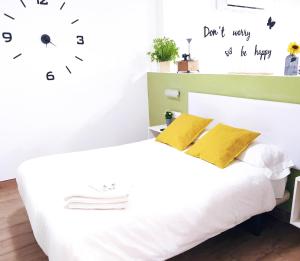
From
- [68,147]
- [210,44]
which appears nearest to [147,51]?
[210,44]

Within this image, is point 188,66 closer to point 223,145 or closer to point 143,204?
point 223,145

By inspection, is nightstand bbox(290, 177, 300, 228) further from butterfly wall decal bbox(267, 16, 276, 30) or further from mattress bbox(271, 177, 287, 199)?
butterfly wall decal bbox(267, 16, 276, 30)

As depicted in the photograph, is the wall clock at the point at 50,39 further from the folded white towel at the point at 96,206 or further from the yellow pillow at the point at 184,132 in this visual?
the folded white towel at the point at 96,206

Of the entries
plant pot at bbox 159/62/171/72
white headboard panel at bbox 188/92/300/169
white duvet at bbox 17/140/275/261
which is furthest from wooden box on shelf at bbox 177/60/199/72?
white duvet at bbox 17/140/275/261

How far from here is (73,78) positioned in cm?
328

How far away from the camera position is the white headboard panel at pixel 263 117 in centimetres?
211

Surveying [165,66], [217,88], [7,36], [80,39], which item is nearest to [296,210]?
[217,88]

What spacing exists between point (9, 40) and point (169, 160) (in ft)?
6.78

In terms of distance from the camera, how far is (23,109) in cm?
304

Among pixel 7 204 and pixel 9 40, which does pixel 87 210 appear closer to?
pixel 7 204

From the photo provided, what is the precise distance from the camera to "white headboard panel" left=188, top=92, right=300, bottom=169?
211 cm

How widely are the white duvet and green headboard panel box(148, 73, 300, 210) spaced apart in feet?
2.11

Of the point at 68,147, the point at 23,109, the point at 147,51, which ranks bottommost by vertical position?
the point at 68,147

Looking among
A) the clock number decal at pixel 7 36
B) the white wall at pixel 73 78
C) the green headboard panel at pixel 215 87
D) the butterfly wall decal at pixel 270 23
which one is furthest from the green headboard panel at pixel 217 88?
the butterfly wall decal at pixel 270 23
